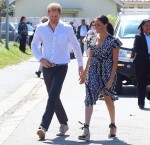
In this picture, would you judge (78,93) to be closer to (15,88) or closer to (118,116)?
(15,88)

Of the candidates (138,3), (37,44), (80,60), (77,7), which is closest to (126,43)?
(80,60)

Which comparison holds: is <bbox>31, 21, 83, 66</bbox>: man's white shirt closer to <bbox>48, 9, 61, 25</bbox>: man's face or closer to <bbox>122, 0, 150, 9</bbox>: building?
<bbox>48, 9, 61, 25</bbox>: man's face

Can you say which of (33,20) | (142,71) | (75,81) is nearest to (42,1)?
(33,20)

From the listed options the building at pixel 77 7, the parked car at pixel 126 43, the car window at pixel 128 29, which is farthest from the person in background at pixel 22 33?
the building at pixel 77 7

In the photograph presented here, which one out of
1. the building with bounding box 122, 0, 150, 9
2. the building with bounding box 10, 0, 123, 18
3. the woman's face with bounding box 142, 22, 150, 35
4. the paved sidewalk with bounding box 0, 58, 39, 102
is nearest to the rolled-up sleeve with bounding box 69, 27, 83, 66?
the woman's face with bounding box 142, 22, 150, 35

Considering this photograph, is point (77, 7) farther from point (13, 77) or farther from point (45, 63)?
point (45, 63)

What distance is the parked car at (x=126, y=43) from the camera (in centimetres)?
1480

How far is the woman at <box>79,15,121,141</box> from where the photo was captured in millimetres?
9062

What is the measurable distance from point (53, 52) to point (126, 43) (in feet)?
20.8

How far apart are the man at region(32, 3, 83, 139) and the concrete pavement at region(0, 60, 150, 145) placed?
0.46 m

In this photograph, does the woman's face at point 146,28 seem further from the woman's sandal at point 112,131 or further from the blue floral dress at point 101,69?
the woman's sandal at point 112,131

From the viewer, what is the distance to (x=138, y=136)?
30.4 feet

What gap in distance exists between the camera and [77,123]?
10453mm

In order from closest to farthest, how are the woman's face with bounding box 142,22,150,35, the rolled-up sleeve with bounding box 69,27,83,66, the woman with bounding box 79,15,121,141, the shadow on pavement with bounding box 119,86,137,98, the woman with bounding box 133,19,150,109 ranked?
the woman with bounding box 79,15,121,141
the rolled-up sleeve with bounding box 69,27,83,66
the woman's face with bounding box 142,22,150,35
the woman with bounding box 133,19,150,109
the shadow on pavement with bounding box 119,86,137,98
